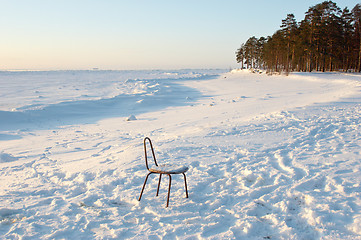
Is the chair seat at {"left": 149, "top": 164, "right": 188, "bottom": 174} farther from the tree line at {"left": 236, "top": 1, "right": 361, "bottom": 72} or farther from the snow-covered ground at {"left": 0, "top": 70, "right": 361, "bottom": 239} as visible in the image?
the tree line at {"left": 236, "top": 1, "right": 361, "bottom": 72}

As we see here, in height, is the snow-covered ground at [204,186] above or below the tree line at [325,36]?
below

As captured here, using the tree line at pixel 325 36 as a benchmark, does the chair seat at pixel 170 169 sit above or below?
below

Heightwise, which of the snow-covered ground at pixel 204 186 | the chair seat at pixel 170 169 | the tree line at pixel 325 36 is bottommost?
the snow-covered ground at pixel 204 186

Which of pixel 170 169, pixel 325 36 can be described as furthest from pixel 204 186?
pixel 325 36

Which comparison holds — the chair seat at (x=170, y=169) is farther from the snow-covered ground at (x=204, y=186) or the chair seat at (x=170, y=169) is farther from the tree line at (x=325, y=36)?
the tree line at (x=325, y=36)

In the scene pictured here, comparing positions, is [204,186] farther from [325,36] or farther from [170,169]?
[325,36]

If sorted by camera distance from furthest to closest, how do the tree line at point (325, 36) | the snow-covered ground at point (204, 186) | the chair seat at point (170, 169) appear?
the tree line at point (325, 36), the chair seat at point (170, 169), the snow-covered ground at point (204, 186)

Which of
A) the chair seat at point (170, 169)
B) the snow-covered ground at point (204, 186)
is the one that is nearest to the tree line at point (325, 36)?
the snow-covered ground at point (204, 186)

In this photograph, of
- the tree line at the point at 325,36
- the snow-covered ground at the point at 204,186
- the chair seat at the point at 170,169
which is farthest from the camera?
the tree line at the point at 325,36

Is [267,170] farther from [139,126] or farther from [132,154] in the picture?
[139,126]

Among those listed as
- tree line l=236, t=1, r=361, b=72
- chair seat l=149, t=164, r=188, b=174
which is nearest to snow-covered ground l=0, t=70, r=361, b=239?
chair seat l=149, t=164, r=188, b=174

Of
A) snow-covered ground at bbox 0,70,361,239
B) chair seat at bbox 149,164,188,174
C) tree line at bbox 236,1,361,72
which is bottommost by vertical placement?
snow-covered ground at bbox 0,70,361,239

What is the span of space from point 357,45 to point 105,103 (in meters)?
44.4

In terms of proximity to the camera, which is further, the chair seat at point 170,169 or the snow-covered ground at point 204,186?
the chair seat at point 170,169
